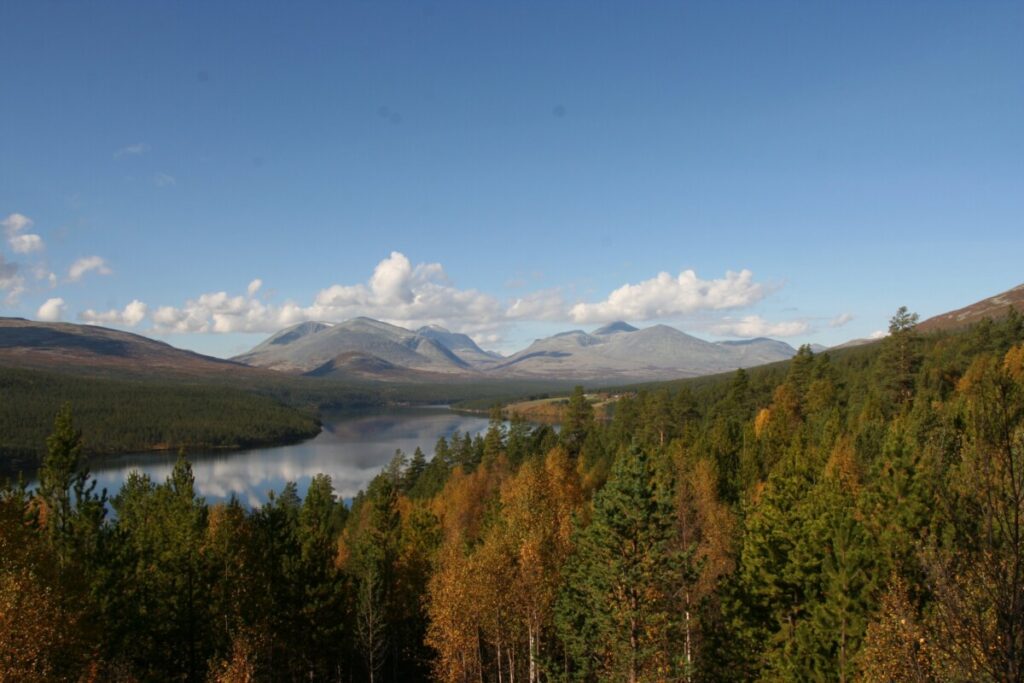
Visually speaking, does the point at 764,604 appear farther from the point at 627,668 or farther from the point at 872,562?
the point at 627,668

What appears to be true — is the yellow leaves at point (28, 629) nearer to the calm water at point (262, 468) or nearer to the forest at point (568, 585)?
the forest at point (568, 585)

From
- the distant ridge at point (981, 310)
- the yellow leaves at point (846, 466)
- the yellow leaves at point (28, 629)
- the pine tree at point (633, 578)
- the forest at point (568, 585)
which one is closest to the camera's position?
the forest at point (568, 585)

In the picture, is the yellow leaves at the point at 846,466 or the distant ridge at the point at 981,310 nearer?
the yellow leaves at the point at 846,466

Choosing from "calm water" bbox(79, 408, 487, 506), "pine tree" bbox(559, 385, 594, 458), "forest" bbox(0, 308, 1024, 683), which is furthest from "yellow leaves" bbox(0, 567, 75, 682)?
"calm water" bbox(79, 408, 487, 506)

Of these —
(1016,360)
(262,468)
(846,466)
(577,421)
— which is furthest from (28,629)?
(262,468)

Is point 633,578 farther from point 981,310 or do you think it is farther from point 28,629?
point 981,310

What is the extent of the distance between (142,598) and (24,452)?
18571 cm

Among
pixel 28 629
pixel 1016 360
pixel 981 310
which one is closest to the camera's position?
pixel 28 629

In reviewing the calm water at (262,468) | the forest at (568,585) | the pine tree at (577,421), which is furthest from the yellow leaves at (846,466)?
the calm water at (262,468)

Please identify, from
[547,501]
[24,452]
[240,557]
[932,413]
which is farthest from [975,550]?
[24,452]

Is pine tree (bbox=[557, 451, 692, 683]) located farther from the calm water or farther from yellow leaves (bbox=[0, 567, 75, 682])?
the calm water

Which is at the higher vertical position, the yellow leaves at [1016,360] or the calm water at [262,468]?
the yellow leaves at [1016,360]

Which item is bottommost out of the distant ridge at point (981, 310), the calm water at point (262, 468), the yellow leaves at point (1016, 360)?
the calm water at point (262, 468)

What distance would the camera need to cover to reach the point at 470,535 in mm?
49594
